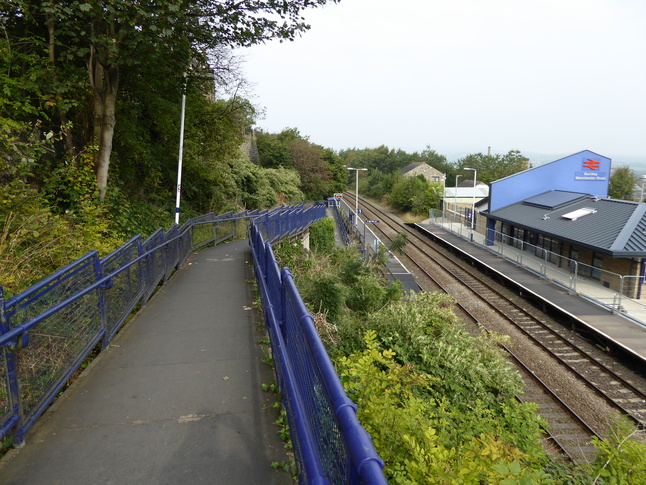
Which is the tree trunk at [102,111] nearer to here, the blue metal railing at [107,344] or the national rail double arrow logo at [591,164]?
the blue metal railing at [107,344]

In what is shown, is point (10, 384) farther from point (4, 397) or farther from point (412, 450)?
point (412, 450)

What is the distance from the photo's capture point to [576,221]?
999 inches

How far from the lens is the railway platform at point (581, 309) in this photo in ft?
48.0

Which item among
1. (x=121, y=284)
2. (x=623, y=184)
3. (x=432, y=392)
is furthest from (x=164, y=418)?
(x=623, y=184)

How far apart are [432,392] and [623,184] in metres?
71.9

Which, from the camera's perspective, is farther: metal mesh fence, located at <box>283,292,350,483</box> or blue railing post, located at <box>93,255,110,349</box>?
blue railing post, located at <box>93,255,110,349</box>

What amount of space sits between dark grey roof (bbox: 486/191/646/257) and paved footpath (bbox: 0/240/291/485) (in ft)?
66.8

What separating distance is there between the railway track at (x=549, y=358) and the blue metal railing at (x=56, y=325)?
903 cm

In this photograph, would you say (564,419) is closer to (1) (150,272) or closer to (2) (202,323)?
(2) (202,323)

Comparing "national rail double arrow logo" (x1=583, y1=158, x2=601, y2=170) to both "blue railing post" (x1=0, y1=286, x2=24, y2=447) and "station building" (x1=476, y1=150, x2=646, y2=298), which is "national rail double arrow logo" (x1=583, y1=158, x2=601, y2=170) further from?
"blue railing post" (x1=0, y1=286, x2=24, y2=447)

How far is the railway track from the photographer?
10.4 metres

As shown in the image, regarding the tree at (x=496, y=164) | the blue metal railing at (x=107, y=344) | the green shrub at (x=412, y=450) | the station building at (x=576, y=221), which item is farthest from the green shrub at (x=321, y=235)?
the tree at (x=496, y=164)

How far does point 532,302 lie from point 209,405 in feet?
62.7

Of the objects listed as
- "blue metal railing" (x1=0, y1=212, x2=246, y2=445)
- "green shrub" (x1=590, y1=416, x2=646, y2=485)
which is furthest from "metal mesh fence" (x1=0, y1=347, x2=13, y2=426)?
"green shrub" (x1=590, y1=416, x2=646, y2=485)
